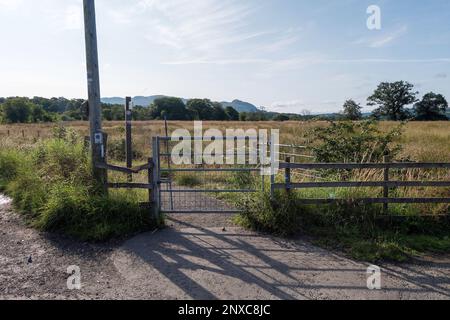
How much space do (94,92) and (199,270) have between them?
12.9 feet

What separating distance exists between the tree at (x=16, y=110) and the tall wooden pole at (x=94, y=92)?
77351 millimetres

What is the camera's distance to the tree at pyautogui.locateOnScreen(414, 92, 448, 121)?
75375 millimetres

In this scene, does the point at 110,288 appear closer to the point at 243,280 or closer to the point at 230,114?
the point at 243,280

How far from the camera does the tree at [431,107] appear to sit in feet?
247

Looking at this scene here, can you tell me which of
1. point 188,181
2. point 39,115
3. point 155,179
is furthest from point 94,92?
point 39,115

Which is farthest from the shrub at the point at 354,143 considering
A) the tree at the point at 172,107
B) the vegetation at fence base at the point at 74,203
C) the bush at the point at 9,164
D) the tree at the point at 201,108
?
the tree at the point at 201,108

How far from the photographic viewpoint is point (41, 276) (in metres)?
4.30

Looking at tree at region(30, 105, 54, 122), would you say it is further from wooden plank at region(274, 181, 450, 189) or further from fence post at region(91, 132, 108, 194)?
wooden plank at region(274, 181, 450, 189)

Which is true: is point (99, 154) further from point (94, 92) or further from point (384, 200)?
point (384, 200)

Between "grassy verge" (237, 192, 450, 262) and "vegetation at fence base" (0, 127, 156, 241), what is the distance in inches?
83.2

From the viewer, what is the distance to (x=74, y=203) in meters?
5.83
